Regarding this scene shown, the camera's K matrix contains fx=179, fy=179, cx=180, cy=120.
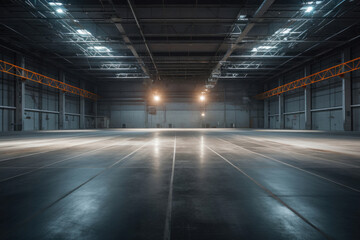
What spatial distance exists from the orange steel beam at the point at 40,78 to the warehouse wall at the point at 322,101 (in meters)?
39.4

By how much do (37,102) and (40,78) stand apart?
3925 millimetres

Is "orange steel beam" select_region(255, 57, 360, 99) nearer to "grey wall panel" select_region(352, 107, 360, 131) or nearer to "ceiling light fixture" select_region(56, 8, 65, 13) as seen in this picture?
"grey wall panel" select_region(352, 107, 360, 131)

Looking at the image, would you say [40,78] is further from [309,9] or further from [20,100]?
[309,9]

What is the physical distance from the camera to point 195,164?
5387 millimetres

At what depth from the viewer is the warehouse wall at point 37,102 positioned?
74.7 feet

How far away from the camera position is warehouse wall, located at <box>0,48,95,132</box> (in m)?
22.8

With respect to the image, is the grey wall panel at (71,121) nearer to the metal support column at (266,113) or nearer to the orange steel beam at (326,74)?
the orange steel beam at (326,74)

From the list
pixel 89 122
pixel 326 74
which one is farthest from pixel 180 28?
pixel 89 122

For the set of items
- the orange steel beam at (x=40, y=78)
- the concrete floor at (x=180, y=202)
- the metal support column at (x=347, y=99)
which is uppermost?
the orange steel beam at (x=40, y=78)

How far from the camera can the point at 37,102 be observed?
27.6 m

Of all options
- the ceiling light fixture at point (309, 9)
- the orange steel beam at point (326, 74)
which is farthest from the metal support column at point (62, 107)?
the orange steel beam at point (326, 74)

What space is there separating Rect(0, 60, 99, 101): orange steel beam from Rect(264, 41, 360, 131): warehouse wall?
39386mm

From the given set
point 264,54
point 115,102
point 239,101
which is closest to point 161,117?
point 115,102

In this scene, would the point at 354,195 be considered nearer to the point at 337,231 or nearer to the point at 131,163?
the point at 337,231
